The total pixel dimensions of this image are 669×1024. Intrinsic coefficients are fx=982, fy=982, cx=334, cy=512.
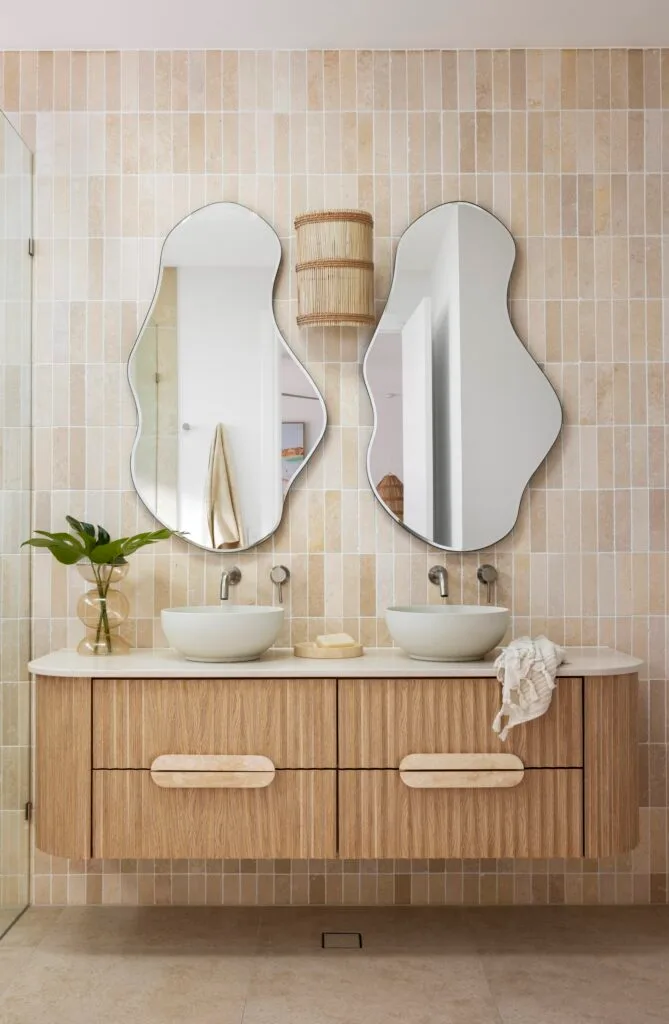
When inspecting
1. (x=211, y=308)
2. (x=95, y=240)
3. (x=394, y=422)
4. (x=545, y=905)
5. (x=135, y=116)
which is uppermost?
(x=135, y=116)

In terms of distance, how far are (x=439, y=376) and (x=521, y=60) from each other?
1049 millimetres

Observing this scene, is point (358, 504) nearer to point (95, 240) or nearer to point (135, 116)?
point (95, 240)

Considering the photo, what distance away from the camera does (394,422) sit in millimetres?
3111

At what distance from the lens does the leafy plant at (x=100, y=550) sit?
9.46 feet

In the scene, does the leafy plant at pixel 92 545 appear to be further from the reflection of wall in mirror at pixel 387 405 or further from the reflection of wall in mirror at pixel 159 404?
the reflection of wall in mirror at pixel 387 405

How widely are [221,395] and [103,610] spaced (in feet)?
2.51

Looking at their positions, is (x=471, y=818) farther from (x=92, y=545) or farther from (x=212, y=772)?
(x=92, y=545)

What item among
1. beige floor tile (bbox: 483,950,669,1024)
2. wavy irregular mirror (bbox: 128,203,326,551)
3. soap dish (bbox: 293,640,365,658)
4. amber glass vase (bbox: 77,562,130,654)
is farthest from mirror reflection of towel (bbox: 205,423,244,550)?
beige floor tile (bbox: 483,950,669,1024)

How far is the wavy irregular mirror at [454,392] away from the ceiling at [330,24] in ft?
1.74

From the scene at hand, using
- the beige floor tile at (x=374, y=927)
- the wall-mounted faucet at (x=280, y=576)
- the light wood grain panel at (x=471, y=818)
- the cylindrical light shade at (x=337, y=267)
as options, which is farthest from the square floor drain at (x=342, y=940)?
the cylindrical light shade at (x=337, y=267)

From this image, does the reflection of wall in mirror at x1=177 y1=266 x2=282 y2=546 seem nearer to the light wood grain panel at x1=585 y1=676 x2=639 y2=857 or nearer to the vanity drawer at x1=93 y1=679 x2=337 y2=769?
the vanity drawer at x1=93 y1=679 x2=337 y2=769

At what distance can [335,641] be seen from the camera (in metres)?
2.88

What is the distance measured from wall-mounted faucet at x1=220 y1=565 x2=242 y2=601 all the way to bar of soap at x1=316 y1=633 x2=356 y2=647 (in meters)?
0.34

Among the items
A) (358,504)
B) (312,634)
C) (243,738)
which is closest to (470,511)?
(358,504)
